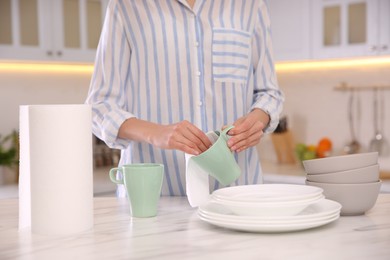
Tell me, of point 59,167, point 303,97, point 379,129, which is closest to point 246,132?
point 59,167

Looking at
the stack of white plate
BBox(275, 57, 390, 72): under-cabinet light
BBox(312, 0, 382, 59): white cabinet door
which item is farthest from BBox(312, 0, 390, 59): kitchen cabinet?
the stack of white plate

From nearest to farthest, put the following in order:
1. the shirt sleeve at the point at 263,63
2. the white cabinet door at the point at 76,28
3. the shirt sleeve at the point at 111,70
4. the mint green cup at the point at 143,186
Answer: the mint green cup at the point at 143,186 → the shirt sleeve at the point at 111,70 → the shirt sleeve at the point at 263,63 → the white cabinet door at the point at 76,28

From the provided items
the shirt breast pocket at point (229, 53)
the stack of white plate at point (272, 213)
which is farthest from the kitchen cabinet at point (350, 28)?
the stack of white plate at point (272, 213)

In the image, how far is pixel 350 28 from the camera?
3.41 m

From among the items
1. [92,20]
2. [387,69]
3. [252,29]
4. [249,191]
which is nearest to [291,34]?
[387,69]

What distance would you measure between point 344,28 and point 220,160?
7.58 feet

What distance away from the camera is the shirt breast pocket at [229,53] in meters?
1.82

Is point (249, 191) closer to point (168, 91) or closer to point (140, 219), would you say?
point (140, 219)

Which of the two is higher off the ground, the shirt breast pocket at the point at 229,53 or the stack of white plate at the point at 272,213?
the shirt breast pocket at the point at 229,53

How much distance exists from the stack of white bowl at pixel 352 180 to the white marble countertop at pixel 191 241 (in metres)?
0.03

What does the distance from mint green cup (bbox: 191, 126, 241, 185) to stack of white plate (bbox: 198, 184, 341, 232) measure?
10 centimetres

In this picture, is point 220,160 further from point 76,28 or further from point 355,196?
point 76,28

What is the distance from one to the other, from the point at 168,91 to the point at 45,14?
1794 millimetres

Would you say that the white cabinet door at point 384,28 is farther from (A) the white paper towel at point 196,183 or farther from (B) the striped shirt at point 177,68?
(A) the white paper towel at point 196,183
